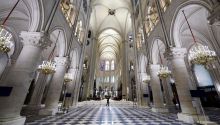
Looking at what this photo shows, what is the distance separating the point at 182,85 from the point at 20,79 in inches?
314

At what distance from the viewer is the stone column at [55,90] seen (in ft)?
25.9

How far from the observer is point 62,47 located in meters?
9.54

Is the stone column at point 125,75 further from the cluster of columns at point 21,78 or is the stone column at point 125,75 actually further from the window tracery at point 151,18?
the cluster of columns at point 21,78

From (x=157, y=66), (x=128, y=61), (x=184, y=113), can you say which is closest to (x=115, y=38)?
(x=128, y=61)

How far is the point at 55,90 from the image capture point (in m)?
8.64

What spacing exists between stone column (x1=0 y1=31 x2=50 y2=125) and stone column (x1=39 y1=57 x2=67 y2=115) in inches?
117

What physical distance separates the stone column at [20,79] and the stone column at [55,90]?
9.74ft

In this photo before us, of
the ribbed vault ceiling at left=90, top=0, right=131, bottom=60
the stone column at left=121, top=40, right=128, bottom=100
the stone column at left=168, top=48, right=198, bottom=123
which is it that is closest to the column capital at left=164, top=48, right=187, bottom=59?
→ the stone column at left=168, top=48, right=198, bottom=123

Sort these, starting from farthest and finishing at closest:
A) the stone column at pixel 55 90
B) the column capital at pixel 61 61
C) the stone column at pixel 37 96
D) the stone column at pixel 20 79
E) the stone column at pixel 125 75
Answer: the stone column at pixel 125 75
the stone column at pixel 37 96
the column capital at pixel 61 61
the stone column at pixel 55 90
the stone column at pixel 20 79

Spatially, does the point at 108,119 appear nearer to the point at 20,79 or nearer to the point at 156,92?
the point at 20,79

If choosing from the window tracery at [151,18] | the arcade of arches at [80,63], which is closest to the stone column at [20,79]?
the arcade of arches at [80,63]

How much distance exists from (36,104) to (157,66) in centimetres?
1140

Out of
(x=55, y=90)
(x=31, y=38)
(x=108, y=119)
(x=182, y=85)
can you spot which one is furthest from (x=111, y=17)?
(x=108, y=119)

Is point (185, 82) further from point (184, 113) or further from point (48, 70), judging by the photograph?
point (48, 70)
